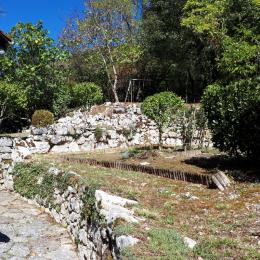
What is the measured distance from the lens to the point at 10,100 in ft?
71.1

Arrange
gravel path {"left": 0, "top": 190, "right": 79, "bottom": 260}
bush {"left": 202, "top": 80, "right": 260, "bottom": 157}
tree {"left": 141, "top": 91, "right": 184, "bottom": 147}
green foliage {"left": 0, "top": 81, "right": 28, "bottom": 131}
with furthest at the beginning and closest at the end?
green foliage {"left": 0, "top": 81, "right": 28, "bottom": 131}
tree {"left": 141, "top": 91, "right": 184, "bottom": 147}
bush {"left": 202, "top": 80, "right": 260, "bottom": 157}
gravel path {"left": 0, "top": 190, "right": 79, "bottom": 260}

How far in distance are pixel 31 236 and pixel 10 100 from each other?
556 inches

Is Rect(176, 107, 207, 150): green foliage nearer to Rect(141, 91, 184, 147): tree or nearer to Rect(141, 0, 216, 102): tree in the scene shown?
Rect(141, 91, 184, 147): tree

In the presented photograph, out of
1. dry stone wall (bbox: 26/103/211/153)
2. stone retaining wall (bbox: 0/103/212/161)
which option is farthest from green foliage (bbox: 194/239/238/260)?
dry stone wall (bbox: 26/103/211/153)

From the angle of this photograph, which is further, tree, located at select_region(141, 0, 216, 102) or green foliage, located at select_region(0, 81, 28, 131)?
tree, located at select_region(141, 0, 216, 102)

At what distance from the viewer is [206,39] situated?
82.7 ft

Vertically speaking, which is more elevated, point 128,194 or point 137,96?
point 137,96

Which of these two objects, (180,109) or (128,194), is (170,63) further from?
(128,194)

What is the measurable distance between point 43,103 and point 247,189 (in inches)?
718

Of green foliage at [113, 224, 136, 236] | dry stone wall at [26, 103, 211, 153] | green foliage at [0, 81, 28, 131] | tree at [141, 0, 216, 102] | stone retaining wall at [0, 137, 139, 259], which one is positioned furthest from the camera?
tree at [141, 0, 216, 102]

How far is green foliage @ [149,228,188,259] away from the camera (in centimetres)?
500

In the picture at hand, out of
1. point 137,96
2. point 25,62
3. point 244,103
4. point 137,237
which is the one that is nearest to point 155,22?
point 137,96

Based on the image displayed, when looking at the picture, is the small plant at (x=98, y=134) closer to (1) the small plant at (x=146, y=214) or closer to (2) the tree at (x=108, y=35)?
(2) the tree at (x=108, y=35)

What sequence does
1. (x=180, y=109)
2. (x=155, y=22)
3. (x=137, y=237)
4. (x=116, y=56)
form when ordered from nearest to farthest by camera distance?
(x=137, y=237), (x=180, y=109), (x=155, y=22), (x=116, y=56)
